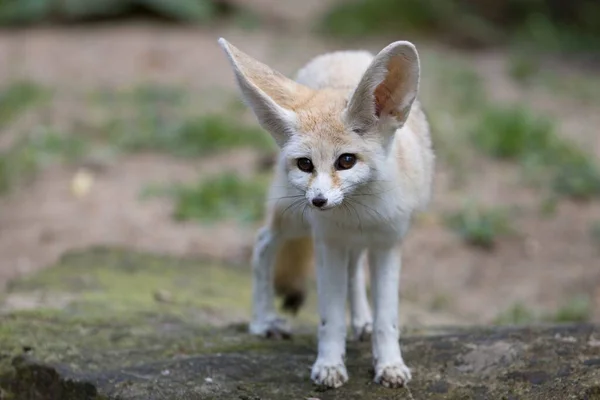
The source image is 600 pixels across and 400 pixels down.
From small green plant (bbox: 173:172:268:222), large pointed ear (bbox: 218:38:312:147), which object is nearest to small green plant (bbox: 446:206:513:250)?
small green plant (bbox: 173:172:268:222)

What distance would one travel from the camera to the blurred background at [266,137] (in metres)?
6.90

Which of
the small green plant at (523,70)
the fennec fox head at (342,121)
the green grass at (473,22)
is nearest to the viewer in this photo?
the fennec fox head at (342,121)

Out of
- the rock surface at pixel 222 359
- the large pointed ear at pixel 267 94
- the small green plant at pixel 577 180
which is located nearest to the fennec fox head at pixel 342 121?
the large pointed ear at pixel 267 94

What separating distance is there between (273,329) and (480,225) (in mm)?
3150

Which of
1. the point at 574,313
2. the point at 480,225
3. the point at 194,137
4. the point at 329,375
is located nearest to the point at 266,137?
the point at 194,137

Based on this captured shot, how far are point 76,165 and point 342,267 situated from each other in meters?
5.29

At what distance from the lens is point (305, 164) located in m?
3.32

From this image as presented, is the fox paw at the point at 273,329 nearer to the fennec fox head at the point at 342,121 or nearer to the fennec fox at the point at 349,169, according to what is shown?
the fennec fox at the point at 349,169

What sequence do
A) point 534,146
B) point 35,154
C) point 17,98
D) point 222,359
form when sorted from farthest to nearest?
point 17,98, point 35,154, point 534,146, point 222,359

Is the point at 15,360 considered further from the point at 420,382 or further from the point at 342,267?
the point at 420,382

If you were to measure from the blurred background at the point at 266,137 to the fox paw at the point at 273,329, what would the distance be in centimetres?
145

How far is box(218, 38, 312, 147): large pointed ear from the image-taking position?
3.35m

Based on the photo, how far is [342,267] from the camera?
12.4ft

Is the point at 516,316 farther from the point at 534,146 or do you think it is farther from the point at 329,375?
the point at 534,146
